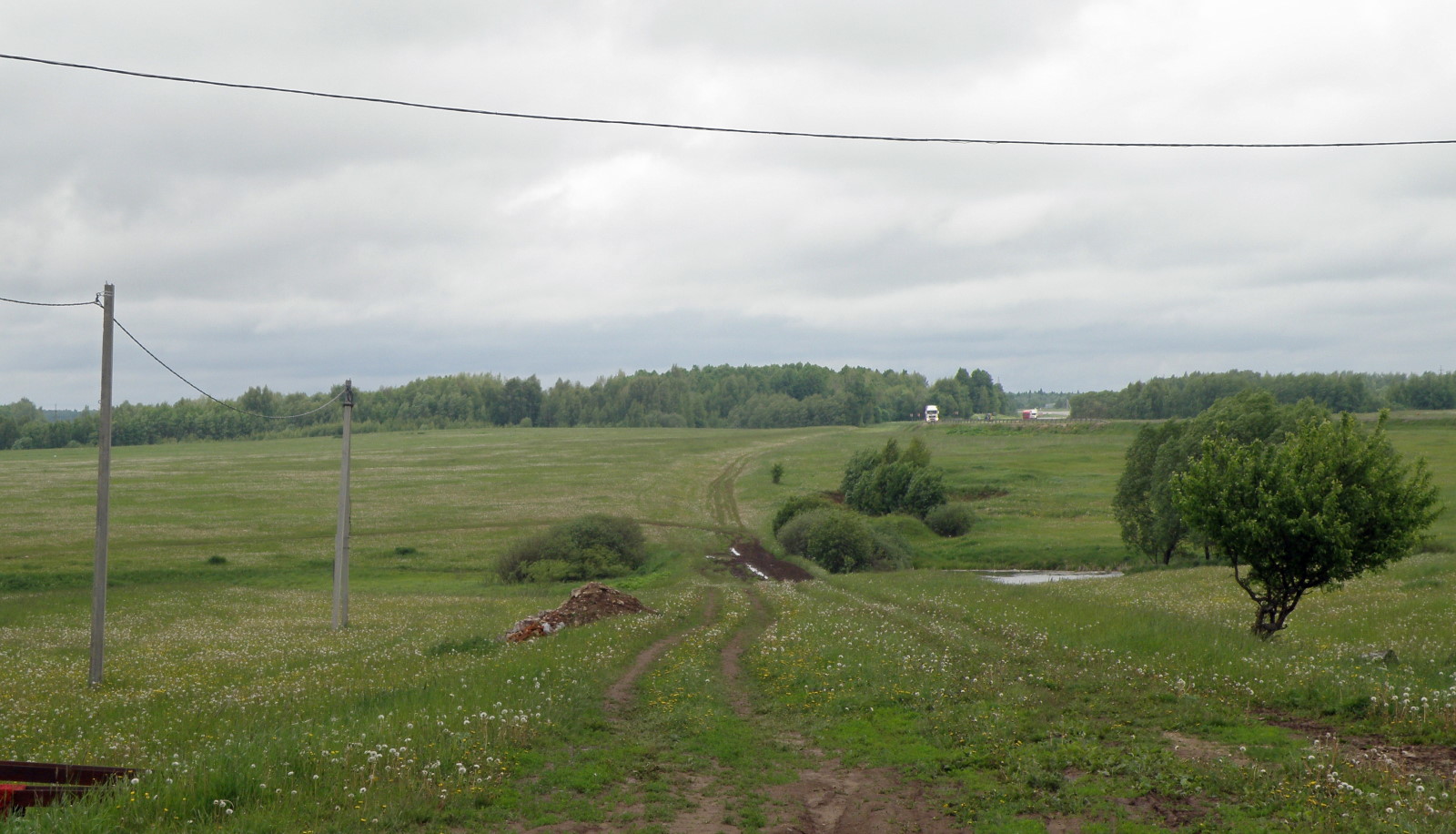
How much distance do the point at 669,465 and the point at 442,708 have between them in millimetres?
124381

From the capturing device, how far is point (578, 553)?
62.0m

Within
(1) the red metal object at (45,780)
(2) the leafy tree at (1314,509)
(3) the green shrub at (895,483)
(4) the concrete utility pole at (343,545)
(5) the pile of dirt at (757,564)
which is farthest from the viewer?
(3) the green shrub at (895,483)

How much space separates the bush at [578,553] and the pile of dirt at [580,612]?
1055 inches

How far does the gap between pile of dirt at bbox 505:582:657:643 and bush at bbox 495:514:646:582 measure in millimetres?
26795

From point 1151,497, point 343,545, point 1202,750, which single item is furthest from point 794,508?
point 1202,750

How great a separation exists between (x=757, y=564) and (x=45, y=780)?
55.1 m

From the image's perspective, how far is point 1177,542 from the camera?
208ft

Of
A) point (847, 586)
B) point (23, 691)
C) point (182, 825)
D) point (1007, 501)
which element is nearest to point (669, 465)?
point (1007, 501)

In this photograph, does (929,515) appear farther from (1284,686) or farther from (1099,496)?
(1284,686)

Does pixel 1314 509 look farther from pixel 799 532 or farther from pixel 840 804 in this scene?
pixel 799 532

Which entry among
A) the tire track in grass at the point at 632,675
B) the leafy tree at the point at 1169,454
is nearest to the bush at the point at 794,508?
the leafy tree at the point at 1169,454

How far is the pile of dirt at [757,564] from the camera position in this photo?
5819cm

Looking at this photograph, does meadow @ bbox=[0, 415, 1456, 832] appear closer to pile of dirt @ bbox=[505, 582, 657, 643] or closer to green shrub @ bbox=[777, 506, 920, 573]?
pile of dirt @ bbox=[505, 582, 657, 643]

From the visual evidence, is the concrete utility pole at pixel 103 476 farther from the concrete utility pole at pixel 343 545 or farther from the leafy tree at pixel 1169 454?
the leafy tree at pixel 1169 454
